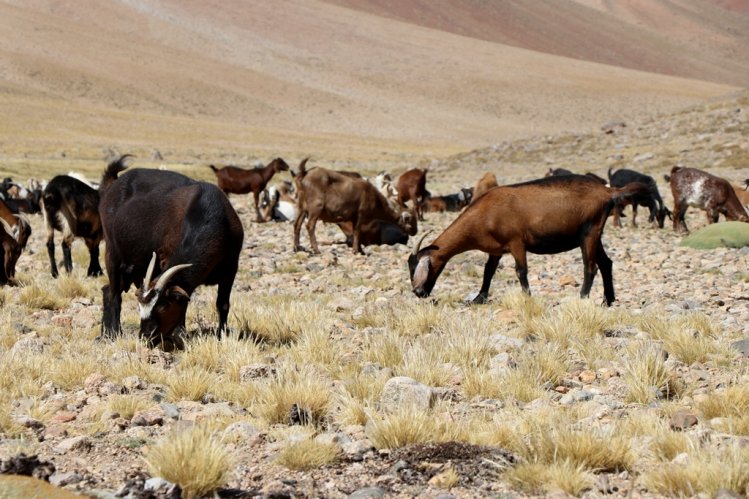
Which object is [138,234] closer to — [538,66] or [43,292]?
[43,292]

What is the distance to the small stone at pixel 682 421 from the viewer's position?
233 inches

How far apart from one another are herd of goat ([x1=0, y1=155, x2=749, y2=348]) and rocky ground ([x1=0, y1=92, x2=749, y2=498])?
43 cm

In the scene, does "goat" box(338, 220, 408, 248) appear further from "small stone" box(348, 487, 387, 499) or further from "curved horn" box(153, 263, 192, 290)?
"small stone" box(348, 487, 387, 499)

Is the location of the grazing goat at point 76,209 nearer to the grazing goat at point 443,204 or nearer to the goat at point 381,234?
the goat at point 381,234

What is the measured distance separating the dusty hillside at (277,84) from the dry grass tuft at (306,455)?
166 feet

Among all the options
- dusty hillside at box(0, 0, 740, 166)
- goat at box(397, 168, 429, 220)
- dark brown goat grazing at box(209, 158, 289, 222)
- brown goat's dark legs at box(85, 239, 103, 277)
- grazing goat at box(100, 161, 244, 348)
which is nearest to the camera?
grazing goat at box(100, 161, 244, 348)

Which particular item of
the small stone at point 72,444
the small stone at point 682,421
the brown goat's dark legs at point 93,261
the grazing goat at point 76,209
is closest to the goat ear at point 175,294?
the small stone at point 72,444

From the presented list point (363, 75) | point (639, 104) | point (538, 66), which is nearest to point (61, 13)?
point (363, 75)

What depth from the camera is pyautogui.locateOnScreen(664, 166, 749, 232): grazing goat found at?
20406mm

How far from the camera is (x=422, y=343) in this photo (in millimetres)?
8430

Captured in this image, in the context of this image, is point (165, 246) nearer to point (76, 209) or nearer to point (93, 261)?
point (76, 209)

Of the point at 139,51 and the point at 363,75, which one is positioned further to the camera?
the point at 363,75

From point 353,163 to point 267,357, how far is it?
47365 millimetres

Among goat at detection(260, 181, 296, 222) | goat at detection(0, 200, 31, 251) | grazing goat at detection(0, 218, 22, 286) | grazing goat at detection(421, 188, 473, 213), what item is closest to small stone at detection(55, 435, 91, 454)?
grazing goat at detection(0, 218, 22, 286)
